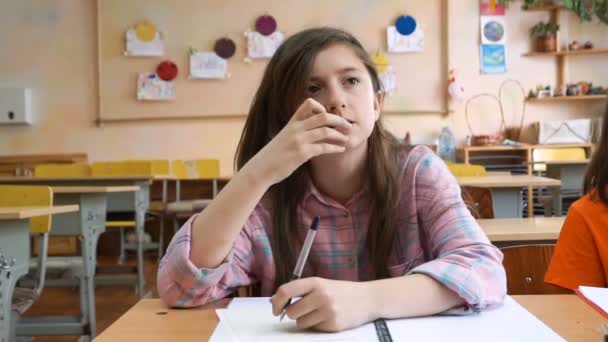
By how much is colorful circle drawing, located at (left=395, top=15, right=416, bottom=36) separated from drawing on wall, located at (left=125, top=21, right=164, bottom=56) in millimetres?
2387

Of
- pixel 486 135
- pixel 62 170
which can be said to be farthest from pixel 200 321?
pixel 486 135

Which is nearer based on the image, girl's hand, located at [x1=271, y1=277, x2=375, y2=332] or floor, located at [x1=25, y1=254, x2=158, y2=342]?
girl's hand, located at [x1=271, y1=277, x2=375, y2=332]

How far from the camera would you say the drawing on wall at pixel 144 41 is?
5734 mm

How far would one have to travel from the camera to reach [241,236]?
0.98 m

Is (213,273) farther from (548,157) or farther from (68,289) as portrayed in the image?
(548,157)

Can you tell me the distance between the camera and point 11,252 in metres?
1.70

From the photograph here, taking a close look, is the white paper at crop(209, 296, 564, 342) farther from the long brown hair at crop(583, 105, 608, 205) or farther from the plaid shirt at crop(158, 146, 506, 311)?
the long brown hair at crop(583, 105, 608, 205)

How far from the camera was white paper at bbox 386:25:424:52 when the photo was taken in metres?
5.71

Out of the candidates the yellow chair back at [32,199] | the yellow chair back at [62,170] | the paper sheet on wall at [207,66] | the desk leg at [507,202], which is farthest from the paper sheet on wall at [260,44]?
the yellow chair back at [32,199]

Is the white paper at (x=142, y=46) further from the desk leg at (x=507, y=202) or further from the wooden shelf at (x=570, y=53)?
the desk leg at (x=507, y=202)

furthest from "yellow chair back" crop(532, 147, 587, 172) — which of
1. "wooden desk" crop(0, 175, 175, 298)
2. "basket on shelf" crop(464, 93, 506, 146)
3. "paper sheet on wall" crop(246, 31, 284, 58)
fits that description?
"wooden desk" crop(0, 175, 175, 298)

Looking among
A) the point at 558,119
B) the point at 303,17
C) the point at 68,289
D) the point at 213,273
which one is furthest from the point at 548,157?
the point at 213,273

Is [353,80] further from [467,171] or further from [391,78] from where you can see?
[391,78]

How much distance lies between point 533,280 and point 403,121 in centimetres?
468
